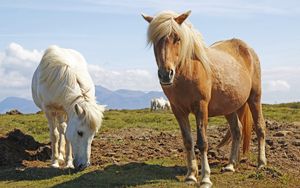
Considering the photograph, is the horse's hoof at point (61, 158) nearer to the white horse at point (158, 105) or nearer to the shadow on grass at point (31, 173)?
the shadow on grass at point (31, 173)

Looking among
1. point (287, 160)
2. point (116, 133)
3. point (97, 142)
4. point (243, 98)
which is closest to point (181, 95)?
point (243, 98)

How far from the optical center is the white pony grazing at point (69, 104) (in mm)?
10570

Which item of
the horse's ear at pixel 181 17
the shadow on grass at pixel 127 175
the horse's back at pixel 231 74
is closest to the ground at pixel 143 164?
the shadow on grass at pixel 127 175

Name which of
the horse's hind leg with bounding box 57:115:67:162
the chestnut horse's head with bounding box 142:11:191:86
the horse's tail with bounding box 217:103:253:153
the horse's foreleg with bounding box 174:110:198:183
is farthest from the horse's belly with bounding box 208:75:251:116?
the horse's hind leg with bounding box 57:115:67:162

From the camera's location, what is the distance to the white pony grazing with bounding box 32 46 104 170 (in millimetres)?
10570

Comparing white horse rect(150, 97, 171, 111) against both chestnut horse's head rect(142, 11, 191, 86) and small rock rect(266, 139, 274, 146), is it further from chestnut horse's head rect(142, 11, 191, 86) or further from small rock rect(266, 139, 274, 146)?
chestnut horse's head rect(142, 11, 191, 86)

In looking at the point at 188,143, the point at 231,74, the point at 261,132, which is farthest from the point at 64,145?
the point at 261,132

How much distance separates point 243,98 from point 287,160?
2.14 metres

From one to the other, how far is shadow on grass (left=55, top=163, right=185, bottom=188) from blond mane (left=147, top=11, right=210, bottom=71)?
260 cm

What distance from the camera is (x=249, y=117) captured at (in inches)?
460

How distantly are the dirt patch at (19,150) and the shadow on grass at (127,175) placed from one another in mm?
3268

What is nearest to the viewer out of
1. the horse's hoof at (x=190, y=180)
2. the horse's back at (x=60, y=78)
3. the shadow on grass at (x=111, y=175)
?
the horse's hoof at (x=190, y=180)

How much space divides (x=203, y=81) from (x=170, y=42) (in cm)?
115

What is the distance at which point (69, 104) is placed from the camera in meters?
11.2
